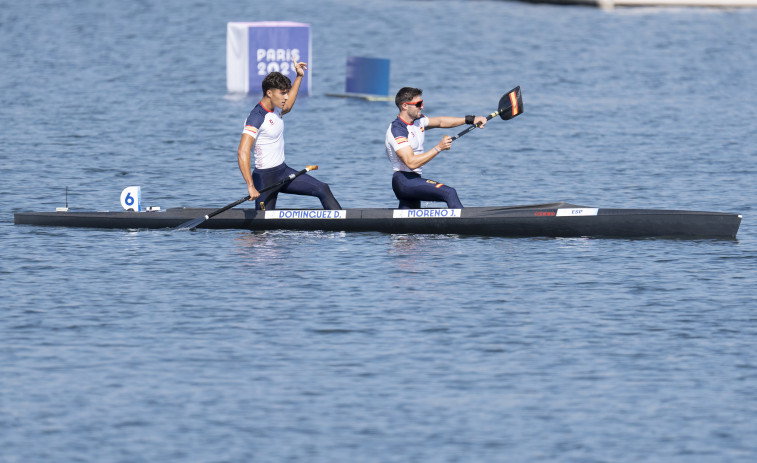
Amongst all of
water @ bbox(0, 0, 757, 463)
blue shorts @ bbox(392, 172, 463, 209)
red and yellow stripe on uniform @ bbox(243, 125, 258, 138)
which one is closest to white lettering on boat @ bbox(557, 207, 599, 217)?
water @ bbox(0, 0, 757, 463)

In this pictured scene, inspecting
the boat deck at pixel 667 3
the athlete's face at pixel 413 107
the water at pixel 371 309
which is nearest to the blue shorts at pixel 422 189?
the water at pixel 371 309

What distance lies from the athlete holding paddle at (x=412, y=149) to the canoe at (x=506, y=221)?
0.78 feet

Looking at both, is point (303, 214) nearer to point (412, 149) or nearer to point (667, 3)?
point (412, 149)

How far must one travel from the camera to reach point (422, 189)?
1792cm

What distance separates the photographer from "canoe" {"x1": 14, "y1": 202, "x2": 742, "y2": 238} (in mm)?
17750

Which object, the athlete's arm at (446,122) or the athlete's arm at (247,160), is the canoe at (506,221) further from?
the athlete's arm at (446,122)

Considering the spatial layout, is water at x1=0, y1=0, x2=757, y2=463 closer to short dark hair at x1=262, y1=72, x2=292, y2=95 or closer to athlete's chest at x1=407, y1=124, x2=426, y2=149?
athlete's chest at x1=407, y1=124, x2=426, y2=149

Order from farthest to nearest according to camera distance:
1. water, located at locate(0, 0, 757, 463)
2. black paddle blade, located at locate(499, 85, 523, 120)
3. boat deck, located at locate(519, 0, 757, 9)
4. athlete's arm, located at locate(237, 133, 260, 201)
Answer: boat deck, located at locate(519, 0, 757, 9), black paddle blade, located at locate(499, 85, 523, 120), athlete's arm, located at locate(237, 133, 260, 201), water, located at locate(0, 0, 757, 463)

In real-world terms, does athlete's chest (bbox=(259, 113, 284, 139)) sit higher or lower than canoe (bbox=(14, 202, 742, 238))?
higher

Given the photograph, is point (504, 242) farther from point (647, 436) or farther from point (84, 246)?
point (647, 436)

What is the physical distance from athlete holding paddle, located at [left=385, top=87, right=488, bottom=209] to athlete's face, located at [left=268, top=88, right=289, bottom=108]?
1364 mm

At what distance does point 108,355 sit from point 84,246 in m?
5.28

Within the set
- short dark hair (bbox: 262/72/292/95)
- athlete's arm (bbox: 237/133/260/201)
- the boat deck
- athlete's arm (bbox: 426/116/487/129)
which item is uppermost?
the boat deck

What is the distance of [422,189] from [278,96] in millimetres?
2134
